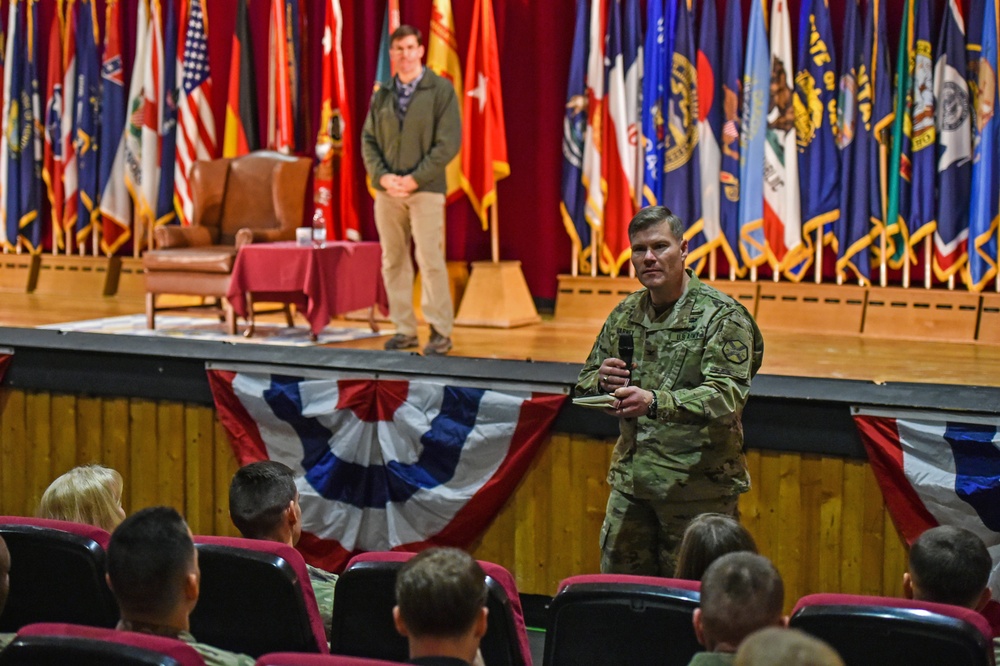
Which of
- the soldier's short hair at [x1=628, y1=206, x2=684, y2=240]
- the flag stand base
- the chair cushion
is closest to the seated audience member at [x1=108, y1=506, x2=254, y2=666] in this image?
the soldier's short hair at [x1=628, y1=206, x2=684, y2=240]

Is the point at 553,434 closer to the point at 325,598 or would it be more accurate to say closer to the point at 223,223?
the point at 325,598

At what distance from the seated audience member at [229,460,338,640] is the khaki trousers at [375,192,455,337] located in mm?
3204

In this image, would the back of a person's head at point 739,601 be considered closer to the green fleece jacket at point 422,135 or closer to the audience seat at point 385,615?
the audience seat at point 385,615

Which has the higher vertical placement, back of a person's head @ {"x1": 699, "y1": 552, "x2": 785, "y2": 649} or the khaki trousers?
the khaki trousers

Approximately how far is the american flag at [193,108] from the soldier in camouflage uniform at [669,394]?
241 inches

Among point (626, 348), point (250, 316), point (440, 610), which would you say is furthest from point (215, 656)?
point (250, 316)

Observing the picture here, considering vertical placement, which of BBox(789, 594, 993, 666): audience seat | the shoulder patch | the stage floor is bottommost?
BBox(789, 594, 993, 666): audience seat

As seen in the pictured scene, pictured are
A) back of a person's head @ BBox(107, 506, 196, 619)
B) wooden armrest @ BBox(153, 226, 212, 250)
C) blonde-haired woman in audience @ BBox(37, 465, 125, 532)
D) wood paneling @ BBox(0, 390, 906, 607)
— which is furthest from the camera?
wooden armrest @ BBox(153, 226, 212, 250)

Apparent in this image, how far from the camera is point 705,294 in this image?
2941 mm

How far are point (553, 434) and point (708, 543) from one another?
194cm

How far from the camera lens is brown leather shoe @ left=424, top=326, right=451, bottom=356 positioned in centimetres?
579

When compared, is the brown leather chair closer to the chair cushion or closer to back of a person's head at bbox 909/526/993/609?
the chair cushion

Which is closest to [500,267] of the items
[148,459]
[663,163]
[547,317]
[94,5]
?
[547,317]

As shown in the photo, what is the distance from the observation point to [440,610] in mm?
1799
